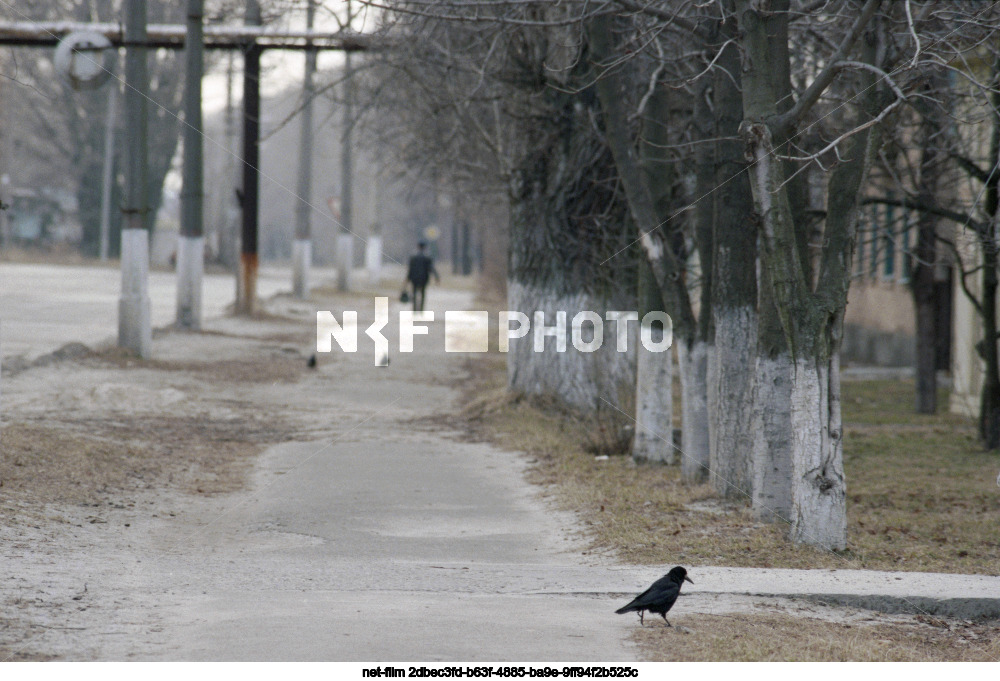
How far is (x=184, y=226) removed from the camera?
75.3 feet

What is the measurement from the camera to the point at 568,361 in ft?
47.6

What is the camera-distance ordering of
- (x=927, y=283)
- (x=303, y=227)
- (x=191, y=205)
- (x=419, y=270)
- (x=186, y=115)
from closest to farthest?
(x=927, y=283) → (x=186, y=115) → (x=191, y=205) → (x=419, y=270) → (x=303, y=227)

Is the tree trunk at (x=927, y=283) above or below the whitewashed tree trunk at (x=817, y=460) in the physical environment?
above

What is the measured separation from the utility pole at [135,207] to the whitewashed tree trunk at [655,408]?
29.6ft

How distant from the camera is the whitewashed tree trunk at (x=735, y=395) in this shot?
954 centimetres

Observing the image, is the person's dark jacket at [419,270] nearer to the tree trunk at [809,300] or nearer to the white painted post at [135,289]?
the white painted post at [135,289]

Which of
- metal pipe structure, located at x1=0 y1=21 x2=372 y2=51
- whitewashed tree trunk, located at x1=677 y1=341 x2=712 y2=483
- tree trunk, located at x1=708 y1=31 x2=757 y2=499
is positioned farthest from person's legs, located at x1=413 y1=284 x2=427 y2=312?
tree trunk, located at x1=708 y1=31 x2=757 y2=499

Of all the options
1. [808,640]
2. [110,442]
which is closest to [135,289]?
[110,442]

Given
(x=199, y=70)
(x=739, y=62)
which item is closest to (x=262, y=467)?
(x=739, y=62)

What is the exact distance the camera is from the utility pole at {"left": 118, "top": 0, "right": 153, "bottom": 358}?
58.5 feet

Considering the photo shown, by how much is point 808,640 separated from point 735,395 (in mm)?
4005

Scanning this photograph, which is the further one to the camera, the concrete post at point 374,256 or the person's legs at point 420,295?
the concrete post at point 374,256

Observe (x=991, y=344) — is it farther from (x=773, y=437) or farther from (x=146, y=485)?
(x=146, y=485)

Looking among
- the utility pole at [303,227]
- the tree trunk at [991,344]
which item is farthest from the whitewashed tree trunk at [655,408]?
the utility pole at [303,227]
